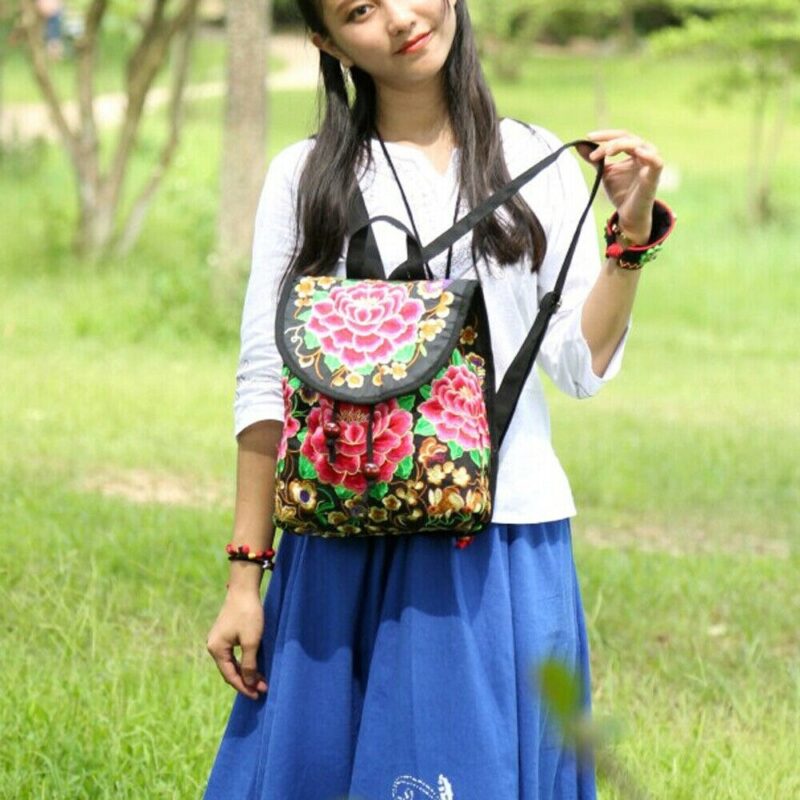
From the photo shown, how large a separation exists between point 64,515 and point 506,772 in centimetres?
323

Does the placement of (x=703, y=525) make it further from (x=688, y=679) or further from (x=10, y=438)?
(x=10, y=438)

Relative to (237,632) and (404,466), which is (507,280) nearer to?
(404,466)

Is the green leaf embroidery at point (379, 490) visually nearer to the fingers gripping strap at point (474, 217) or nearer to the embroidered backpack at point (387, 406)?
the embroidered backpack at point (387, 406)

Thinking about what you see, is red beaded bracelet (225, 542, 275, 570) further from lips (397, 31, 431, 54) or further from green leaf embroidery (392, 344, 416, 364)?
lips (397, 31, 431, 54)

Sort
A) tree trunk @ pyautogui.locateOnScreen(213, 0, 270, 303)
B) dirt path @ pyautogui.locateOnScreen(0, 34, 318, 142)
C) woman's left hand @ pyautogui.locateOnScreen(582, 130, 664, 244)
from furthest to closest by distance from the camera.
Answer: dirt path @ pyautogui.locateOnScreen(0, 34, 318, 142), tree trunk @ pyautogui.locateOnScreen(213, 0, 270, 303), woman's left hand @ pyautogui.locateOnScreen(582, 130, 664, 244)

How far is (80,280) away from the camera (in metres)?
10.6

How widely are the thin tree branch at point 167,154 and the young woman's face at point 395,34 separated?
875cm

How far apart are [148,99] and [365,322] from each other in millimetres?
25583

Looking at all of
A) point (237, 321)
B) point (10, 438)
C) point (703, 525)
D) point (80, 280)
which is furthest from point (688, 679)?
point (80, 280)

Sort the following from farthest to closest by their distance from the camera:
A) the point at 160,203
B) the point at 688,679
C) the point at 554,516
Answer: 1. the point at 160,203
2. the point at 688,679
3. the point at 554,516

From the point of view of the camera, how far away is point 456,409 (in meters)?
2.12

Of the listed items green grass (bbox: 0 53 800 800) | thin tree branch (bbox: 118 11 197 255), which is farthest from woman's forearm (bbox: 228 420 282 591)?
thin tree branch (bbox: 118 11 197 255)

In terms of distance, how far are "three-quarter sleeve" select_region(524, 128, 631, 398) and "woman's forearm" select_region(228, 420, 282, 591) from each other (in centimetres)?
36

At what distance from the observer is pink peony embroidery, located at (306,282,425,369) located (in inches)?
83.2
